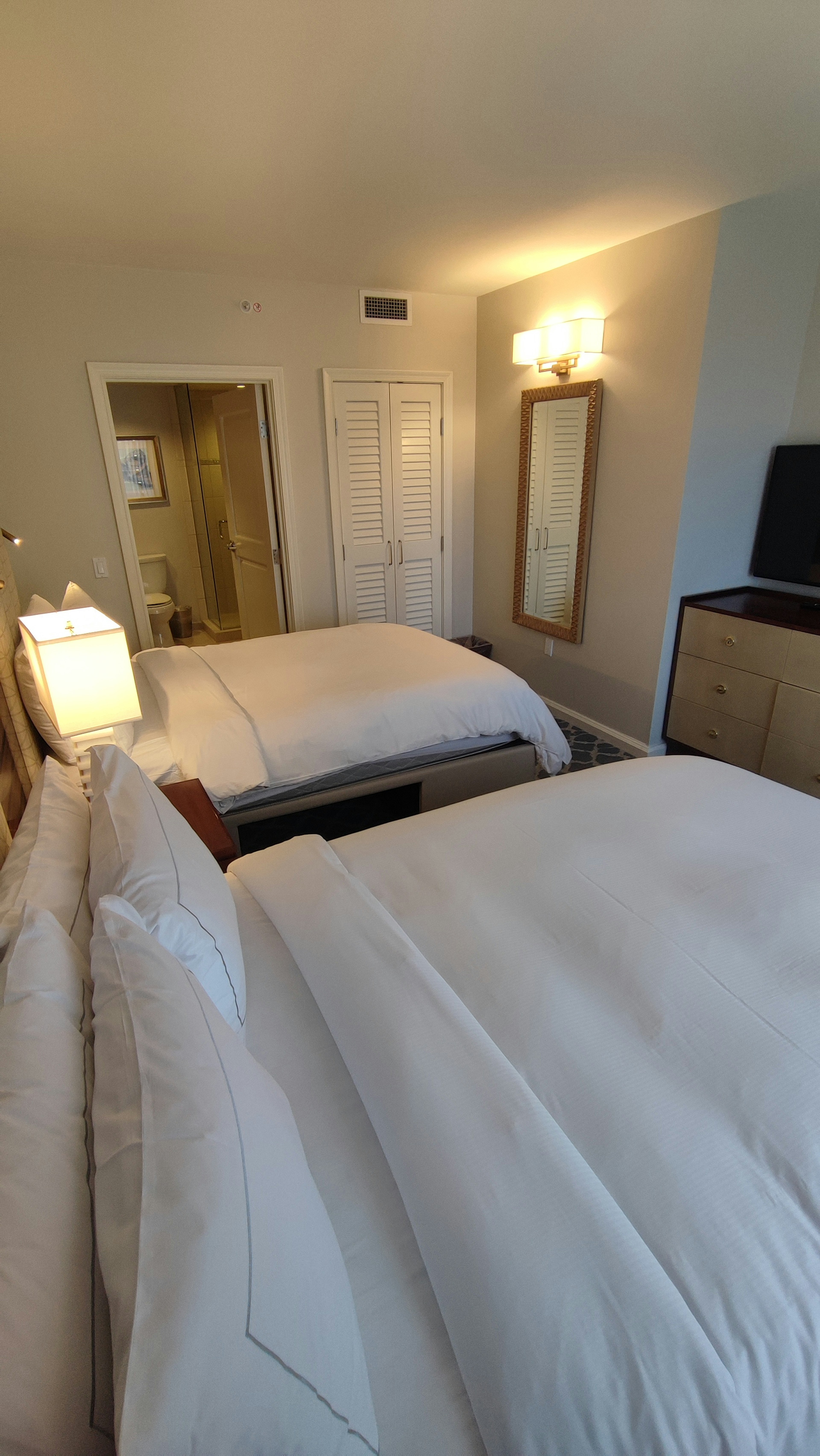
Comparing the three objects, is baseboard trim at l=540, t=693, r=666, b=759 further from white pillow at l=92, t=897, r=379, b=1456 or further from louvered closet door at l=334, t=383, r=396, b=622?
white pillow at l=92, t=897, r=379, b=1456

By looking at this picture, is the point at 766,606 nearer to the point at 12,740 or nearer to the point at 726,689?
the point at 726,689

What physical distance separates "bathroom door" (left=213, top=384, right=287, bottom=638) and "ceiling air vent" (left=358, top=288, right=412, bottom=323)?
752 millimetres

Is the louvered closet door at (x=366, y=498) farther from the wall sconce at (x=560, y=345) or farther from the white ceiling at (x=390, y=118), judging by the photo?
the white ceiling at (x=390, y=118)

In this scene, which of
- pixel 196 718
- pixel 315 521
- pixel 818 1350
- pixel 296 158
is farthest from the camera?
pixel 315 521

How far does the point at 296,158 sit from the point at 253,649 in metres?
1.85

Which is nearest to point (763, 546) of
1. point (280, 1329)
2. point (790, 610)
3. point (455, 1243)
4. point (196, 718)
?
point (790, 610)

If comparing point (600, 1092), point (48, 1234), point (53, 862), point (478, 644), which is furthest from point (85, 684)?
point (478, 644)

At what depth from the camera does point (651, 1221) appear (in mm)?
808

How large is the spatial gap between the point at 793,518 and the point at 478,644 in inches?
78.9

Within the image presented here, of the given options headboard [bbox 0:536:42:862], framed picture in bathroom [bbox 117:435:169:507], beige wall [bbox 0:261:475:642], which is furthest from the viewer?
framed picture in bathroom [bbox 117:435:169:507]

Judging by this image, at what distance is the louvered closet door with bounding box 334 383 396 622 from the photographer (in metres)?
3.88

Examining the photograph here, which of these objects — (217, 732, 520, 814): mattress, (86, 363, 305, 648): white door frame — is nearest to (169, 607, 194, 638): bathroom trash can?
(86, 363, 305, 648): white door frame

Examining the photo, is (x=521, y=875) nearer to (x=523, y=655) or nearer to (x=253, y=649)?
(x=253, y=649)

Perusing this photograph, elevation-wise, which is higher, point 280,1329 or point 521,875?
point 280,1329
